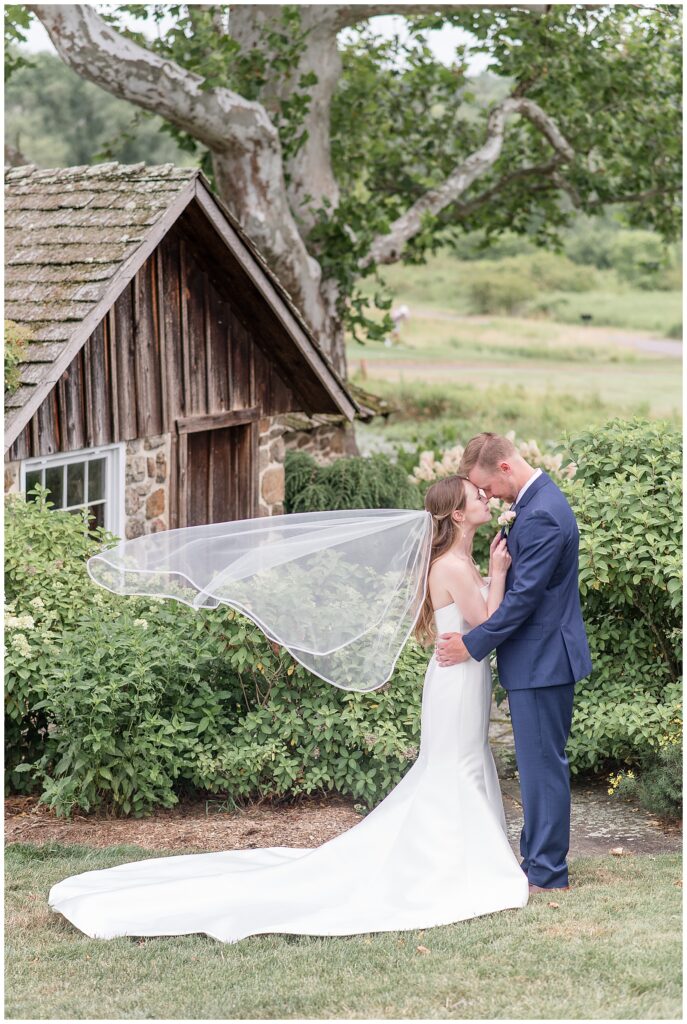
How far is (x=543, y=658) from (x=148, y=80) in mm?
10414

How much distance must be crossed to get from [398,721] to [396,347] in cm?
4061

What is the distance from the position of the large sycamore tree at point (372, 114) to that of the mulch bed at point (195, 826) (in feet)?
31.0

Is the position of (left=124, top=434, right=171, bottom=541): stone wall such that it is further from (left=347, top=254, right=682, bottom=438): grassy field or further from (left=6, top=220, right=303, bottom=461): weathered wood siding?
(left=347, top=254, right=682, bottom=438): grassy field

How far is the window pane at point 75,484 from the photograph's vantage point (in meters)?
9.34

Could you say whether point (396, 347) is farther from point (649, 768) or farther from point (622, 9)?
point (649, 768)

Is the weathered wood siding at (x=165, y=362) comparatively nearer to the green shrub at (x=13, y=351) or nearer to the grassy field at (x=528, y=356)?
the green shrub at (x=13, y=351)

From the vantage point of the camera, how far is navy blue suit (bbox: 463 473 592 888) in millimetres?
5336

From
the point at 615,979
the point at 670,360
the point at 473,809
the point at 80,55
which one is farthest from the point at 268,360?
the point at 670,360

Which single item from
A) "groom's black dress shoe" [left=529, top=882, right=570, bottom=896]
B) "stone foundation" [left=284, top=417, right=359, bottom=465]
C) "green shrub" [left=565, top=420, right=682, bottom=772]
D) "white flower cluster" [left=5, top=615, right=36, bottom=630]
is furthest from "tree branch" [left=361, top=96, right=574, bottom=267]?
"groom's black dress shoe" [left=529, top=882, right=570, bottom=896]

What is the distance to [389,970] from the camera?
4426 millimetres

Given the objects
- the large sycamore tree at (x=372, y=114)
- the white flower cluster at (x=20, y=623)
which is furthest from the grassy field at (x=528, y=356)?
the white flower cluster at (x=20, y=623)

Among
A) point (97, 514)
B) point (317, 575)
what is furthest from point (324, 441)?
point (317, 575)

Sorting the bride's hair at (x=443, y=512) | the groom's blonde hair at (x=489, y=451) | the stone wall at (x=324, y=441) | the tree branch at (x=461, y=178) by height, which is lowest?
the bride's hair at (x=443, y=512)

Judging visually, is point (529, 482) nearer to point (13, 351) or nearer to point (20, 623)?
point (20, 623)
